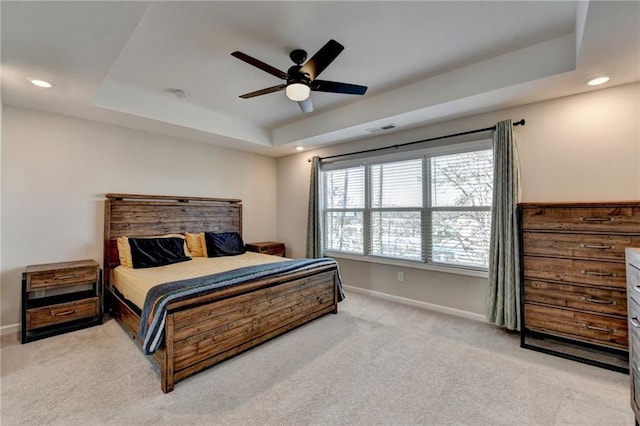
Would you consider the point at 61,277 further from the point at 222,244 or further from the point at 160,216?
the point at 222,244

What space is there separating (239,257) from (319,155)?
7.30 ft

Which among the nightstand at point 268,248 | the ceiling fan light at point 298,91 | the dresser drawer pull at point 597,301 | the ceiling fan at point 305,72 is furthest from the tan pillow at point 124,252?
the dresser drawer pull at point 597,301

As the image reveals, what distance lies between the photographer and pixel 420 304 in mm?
3793

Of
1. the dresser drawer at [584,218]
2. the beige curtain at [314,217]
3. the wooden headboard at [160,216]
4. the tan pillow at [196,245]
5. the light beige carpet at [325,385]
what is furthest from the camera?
the beige curtain at [314,217]

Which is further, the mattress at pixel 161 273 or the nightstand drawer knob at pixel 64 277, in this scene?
the nightstand drawer knob at pixel 64 277

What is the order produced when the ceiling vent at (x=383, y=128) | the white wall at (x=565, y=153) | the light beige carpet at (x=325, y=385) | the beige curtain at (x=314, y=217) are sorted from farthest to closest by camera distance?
the beige curtain at (x=314, y=217)
the ceiling vent at (x=383, y=128)
the white wall at (x=565, y=153)
the light beige carpet at (x=325, y=385)

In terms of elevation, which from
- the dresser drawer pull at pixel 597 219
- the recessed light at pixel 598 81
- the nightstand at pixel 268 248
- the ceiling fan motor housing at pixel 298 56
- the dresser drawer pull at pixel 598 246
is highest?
the ceiling fan motor housing at pixel 298 56

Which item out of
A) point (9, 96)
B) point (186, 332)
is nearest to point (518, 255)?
point (186, 332)

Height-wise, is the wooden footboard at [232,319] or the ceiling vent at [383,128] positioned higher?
the ceiling vent at [383,128]

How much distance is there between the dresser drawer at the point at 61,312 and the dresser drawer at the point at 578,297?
4.49 metres

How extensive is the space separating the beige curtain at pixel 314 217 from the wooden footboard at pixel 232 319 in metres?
1.30

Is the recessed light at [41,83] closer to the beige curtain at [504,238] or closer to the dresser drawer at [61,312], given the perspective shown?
the dresser drawer at [61,312]

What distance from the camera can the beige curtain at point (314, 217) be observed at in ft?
15.5

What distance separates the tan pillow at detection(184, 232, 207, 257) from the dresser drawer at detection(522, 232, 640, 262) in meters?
3.99
